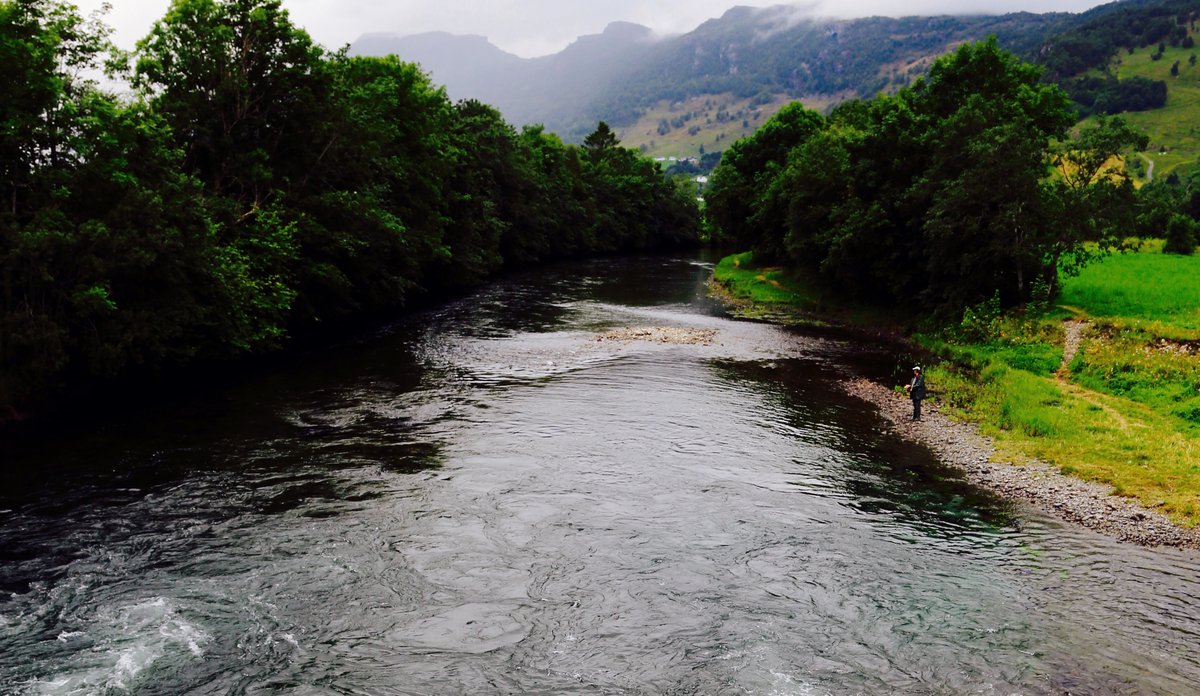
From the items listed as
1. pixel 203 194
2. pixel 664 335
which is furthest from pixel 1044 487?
pixel 203 194

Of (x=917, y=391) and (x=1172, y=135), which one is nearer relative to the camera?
(x=917, y=391)

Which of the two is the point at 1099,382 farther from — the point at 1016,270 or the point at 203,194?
the point at 203,194

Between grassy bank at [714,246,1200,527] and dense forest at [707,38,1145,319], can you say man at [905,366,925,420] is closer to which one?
grassy bank at [714,246,1200,527]

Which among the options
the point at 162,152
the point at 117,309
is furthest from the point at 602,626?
the point at 162,152

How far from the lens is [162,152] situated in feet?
103

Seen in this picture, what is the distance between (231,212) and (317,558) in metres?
26.5

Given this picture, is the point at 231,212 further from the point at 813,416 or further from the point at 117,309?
the point at 813,416

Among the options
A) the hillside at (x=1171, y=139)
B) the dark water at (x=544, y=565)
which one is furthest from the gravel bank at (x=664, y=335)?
the hillside at (x=1171, y=139)

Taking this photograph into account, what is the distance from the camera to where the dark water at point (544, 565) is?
44.1ft

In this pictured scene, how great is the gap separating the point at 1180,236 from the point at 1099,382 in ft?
156

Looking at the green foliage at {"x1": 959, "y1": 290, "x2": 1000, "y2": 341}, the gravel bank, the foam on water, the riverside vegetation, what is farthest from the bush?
the foam on water

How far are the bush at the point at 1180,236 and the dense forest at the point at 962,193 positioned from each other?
20634 millimetres

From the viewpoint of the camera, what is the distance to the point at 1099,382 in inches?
1268

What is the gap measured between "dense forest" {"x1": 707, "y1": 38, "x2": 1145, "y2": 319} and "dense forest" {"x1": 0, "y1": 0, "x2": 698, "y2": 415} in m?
33.6
